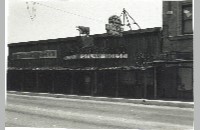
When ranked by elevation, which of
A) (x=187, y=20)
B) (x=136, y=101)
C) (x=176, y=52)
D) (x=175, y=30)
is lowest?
(x=136, y=101)

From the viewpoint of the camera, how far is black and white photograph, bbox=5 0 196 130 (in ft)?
45.7

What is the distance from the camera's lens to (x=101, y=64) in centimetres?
2234

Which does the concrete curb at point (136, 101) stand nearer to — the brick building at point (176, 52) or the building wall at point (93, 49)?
the brick building at point (176, 52)

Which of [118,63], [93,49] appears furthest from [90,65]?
[118,63]

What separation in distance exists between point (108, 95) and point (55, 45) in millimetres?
6108

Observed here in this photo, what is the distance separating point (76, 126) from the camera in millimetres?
11297

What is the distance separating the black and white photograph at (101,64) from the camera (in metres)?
13.9

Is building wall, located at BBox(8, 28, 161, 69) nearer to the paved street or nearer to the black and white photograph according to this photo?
the black and white photograph

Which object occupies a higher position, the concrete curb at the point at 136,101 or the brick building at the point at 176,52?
the brick building at the point at 176,52

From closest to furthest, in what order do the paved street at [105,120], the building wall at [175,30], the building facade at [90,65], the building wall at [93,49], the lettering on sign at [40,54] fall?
1. the paved street at [105,120]
2. the building wall at [175,30]
3. the building facade at [90,65]
4. the building wall at [93,49]
5. the lettering on sign at [40,54]

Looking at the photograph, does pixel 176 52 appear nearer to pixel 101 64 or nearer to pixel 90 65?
pixel 101 64

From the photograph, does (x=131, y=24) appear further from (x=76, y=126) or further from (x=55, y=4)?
(x=76, y=126)

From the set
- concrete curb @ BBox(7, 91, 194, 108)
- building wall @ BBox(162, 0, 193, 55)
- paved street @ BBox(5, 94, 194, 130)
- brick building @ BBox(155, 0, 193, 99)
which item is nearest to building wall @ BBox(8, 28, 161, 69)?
building wall @ BBox(162, 0, 193, 55)

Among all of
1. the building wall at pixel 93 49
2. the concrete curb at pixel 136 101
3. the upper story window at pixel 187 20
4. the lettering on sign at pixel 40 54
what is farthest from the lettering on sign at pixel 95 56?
the upper story window at pixel 187 20
